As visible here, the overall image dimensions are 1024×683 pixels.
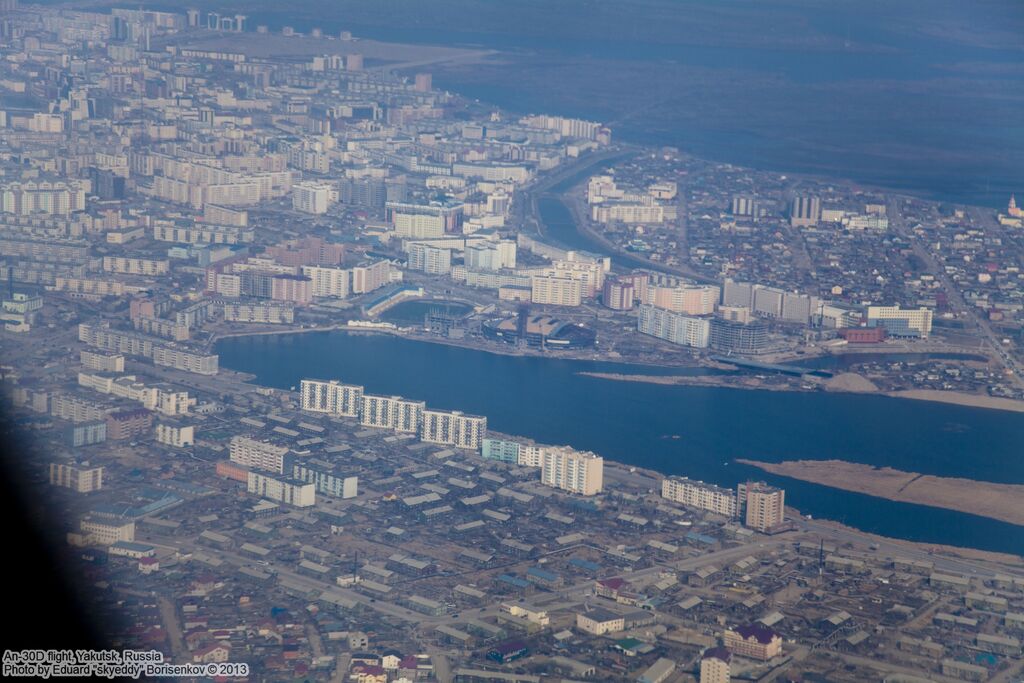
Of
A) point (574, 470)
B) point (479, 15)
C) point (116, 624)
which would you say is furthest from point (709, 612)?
point (479, 15)

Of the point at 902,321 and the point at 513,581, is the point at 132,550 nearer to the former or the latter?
the point at 513,581

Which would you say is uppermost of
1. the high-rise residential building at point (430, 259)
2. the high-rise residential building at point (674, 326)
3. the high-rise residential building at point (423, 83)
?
the high-rise residential building at point (423, 83)

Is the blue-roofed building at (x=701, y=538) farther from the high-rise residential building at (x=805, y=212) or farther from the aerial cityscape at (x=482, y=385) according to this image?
the high-rise residential building at (x=805, y=212)

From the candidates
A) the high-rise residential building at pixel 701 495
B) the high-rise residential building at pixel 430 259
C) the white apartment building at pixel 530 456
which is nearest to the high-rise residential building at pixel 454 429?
the white apartment building at pixel 530 456

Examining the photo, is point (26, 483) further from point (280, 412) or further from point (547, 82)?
point (547, 82)

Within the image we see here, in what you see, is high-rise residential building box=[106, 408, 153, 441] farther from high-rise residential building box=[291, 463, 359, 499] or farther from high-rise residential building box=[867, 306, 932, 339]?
high-rise residential building box=[867, 306, 932, 339]
